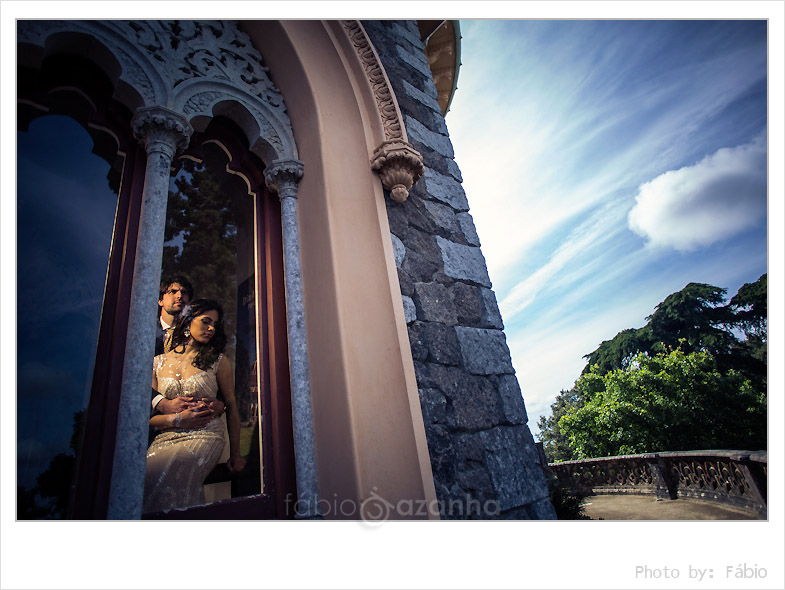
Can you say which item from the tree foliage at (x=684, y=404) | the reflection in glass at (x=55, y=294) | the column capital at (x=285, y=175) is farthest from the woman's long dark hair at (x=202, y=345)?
the tree foliage at (x=684, y=404)

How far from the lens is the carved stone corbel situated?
2021 mm

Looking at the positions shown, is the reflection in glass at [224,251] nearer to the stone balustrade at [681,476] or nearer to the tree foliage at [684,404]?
the stone balustrade at [681,476]

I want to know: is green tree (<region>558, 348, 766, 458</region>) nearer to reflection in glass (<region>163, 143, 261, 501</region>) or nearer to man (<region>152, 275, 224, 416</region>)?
reflection in glass (<region>163, 143, 261, 501</region>)

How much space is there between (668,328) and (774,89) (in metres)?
21.3

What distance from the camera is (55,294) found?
4.83 feet

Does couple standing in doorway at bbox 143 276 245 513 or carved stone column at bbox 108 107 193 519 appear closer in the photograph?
carved stone column at bbox 108 107 193 519

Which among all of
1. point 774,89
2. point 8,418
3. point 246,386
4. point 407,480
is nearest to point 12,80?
point 8,418

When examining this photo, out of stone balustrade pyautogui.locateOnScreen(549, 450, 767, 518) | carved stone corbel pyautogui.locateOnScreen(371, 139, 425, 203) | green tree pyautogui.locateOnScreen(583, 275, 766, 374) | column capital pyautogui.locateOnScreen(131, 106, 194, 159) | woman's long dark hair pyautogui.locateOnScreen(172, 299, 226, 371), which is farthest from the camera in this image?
green tree pyautogui.locateOnScreen(583, 275, 766, 374)

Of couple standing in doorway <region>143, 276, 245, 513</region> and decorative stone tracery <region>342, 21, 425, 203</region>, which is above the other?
decorative stone tracery <region>342, 21, 425, 203</region>

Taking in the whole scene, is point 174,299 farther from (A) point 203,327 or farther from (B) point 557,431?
(B) point 557,431

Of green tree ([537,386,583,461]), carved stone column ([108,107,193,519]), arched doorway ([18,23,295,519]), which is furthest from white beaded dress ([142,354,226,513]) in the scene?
green tree ([537,386,583,461])

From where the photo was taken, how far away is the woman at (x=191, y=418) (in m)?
1.53

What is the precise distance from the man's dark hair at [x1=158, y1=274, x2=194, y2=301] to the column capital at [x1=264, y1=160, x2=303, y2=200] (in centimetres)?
67

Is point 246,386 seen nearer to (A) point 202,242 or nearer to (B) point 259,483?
(B) point 259,483
